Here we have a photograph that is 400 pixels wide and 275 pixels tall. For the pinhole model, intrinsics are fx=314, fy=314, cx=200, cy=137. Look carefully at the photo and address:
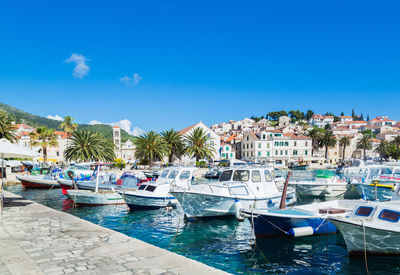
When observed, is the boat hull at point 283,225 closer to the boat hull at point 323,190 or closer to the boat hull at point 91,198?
the boat hull at point 91,198

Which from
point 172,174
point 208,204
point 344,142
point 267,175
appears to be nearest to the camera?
point 208,204

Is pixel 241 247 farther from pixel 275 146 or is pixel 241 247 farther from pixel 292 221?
pixel 275 146

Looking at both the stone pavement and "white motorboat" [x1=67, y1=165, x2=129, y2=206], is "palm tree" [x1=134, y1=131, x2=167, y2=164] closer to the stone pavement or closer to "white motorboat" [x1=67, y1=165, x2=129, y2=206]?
"white motorboat" [x1=67, y1=165, x2=129, y2=206]

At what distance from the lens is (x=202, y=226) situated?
1734 cm

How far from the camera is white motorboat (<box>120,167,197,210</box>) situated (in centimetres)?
2177

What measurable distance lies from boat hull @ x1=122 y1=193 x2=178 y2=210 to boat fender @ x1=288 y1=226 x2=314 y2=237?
35.2 feet

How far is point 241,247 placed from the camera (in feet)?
44.1

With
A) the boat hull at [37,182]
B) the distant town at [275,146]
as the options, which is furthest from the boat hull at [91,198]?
the distant town at [275,146]

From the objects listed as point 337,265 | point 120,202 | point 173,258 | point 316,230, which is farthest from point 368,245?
point 120,202

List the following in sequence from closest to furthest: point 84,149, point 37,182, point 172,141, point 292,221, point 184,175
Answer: point 292,221 → point 184,175 → point 37,182 → point 84,149 → point 172,141

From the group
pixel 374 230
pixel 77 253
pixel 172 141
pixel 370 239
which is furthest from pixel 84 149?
pixel 374 230

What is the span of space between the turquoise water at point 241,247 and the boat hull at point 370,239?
408 mm

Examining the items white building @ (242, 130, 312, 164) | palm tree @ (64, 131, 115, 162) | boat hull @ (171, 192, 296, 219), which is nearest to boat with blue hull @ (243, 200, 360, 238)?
boat hull @ (171, 192, 296, 219)

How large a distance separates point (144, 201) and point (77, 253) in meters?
13.7
